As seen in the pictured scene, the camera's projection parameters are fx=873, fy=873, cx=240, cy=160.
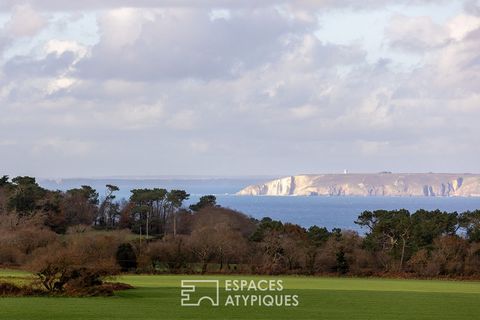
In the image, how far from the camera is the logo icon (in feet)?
122

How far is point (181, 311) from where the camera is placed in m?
33.2

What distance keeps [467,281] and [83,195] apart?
5311 centimetres

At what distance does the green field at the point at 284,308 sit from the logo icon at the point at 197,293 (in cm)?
49

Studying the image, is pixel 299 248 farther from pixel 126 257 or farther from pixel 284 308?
pixel 284 308

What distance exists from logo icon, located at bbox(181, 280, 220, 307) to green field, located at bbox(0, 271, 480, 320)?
19.5 inches

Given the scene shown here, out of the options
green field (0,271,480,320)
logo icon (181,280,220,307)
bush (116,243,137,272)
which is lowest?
green field (0,271,480,320)

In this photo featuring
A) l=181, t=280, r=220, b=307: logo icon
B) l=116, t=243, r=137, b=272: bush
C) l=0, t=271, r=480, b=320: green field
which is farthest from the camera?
l=116, t=243, r=137, b=272: bush

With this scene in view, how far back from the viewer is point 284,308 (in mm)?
35250

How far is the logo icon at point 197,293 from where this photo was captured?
37.3 m

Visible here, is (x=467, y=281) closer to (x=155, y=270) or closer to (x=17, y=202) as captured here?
(x=155, y=270)

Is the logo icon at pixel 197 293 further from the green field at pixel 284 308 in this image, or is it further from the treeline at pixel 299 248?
the treeline at pixel 299 248

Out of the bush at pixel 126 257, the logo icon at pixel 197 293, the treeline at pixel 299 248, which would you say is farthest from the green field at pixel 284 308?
the bush at pixel 126 257

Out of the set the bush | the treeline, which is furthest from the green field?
the bush

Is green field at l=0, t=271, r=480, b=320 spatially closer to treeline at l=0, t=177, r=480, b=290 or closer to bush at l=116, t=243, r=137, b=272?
treeline at l=0, t=177, r=480, b=290
